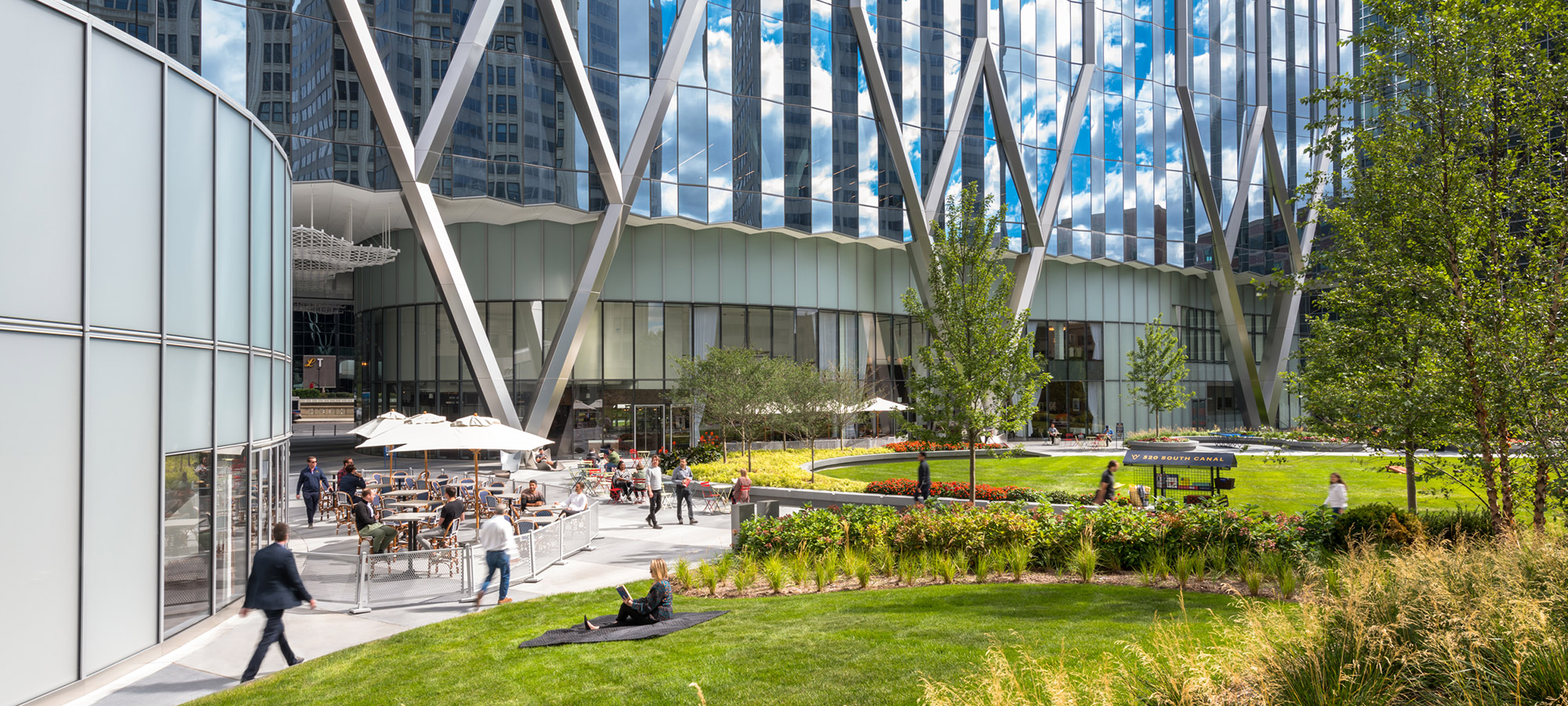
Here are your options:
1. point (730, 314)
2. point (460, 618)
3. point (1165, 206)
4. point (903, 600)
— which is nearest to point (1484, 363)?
point (903, 600)

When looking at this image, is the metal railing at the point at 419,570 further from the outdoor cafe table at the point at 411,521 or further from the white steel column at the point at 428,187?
the white steel column at the point at 428,187

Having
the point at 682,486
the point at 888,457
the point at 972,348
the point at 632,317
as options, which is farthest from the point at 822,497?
the point at 632,317

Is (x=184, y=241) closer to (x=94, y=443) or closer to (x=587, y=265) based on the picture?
(x=94, y=443)

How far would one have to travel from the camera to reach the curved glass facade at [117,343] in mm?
8398

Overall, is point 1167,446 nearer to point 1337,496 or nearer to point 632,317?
point 632,317

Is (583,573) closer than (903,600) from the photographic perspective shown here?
No

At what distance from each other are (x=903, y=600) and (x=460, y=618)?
5.75 meters

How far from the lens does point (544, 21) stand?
33000 mm

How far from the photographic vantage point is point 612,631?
991cm

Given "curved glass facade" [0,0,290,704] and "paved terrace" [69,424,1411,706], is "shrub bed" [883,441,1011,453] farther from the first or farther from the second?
"curved glass facade" [0,0,290,704]

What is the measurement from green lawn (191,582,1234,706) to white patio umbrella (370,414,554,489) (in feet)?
22.2

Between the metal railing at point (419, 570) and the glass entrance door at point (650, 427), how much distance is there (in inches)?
920

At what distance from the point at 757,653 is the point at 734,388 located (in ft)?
72.5

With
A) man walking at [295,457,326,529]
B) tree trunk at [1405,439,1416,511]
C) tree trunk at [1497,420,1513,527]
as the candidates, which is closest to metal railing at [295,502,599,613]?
man walking at [295,457,326,529]
